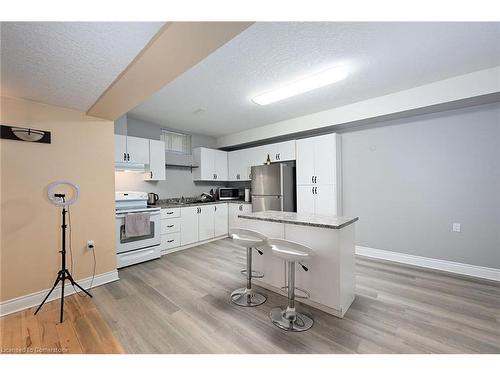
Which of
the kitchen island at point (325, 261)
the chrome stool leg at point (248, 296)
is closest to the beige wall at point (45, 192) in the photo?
the chrome stool leg at point (248, 296)

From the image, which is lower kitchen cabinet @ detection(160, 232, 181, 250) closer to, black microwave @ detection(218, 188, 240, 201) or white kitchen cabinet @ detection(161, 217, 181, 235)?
white kitchen cabinet @ detection(161, 217, 181, 235)

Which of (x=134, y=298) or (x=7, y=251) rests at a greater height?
(x=7, y=251)

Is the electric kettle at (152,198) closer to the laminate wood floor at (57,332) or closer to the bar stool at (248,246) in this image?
the laminate wood floor at (57,332)

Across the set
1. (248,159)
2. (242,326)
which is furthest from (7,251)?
(248,159)

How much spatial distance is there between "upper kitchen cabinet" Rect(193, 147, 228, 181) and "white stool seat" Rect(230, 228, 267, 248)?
2944mm

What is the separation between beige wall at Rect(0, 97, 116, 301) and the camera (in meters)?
2.13

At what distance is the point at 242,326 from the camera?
71.2 inches

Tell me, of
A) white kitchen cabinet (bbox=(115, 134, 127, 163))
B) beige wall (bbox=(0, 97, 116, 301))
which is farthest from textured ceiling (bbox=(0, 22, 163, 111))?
white kitchen cabinet (bbox=(115, 134, 127, 163))

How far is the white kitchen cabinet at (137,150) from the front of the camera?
360cm

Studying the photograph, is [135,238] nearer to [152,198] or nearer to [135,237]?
[135,237]

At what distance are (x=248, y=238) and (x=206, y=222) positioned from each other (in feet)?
8.17
